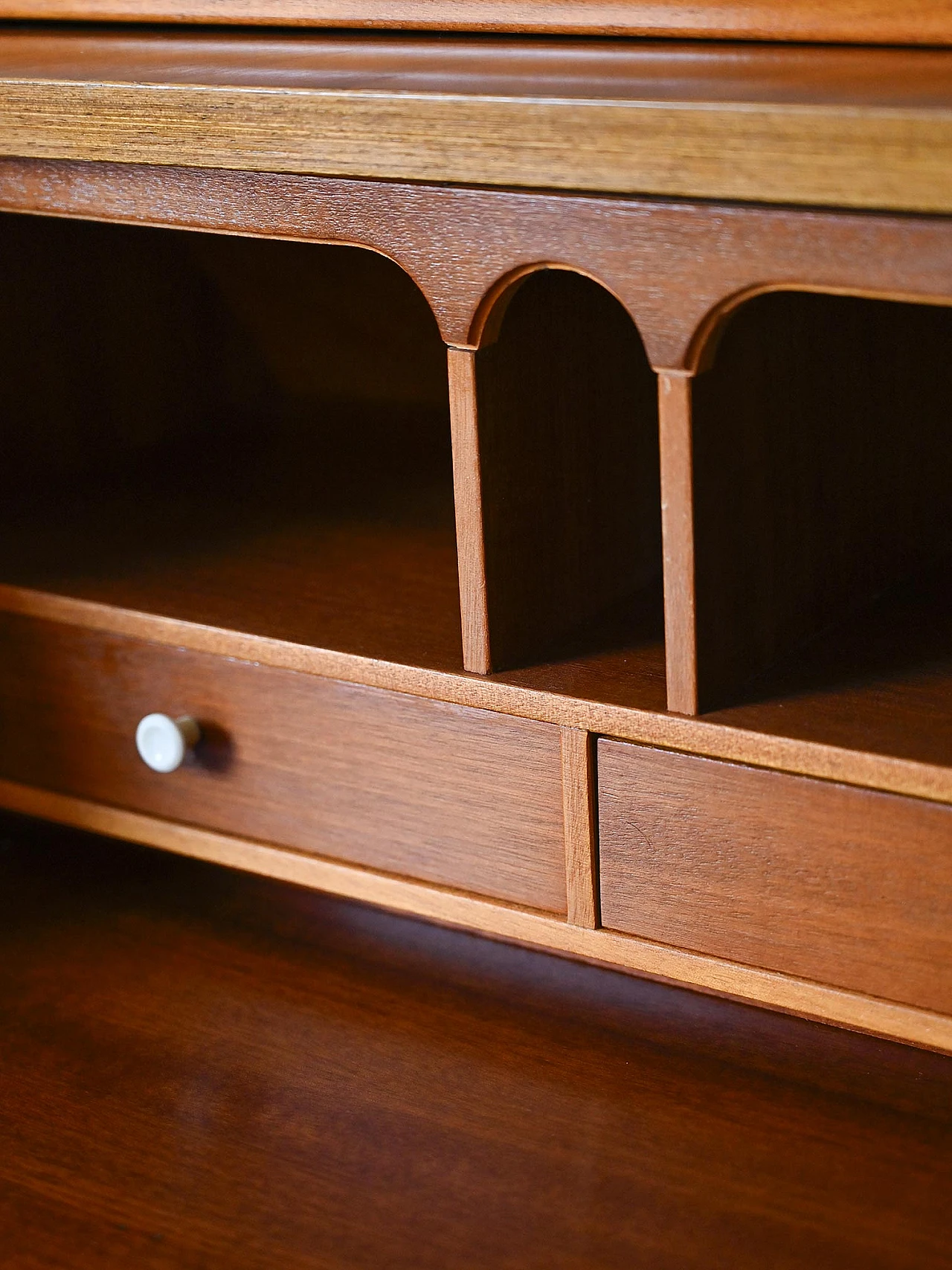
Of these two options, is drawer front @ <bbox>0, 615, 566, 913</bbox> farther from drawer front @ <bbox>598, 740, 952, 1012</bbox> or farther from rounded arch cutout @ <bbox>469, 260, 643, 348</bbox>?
rounded arch cutout @ <bbox>469, 260, 643, 348</bbox>

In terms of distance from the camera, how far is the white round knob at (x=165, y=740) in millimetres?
805

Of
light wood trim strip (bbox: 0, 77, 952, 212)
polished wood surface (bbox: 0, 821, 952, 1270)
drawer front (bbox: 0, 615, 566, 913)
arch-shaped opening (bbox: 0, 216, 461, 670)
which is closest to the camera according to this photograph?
light wood trim strip (bbox: 0, 77, 952, 212)

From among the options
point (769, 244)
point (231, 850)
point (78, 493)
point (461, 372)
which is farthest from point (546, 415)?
point (78, 493)

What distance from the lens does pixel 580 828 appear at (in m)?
0.71

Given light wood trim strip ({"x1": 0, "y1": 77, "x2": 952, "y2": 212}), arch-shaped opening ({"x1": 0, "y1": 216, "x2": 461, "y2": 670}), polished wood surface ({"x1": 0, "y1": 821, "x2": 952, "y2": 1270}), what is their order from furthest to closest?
arch-shaped opening ({"x1": 0, "y1": 216, "x2": 461, "y2": 670}) < polished wood surface ({"x1": 0, "y1": 821, "x2": 952, "y2": 1270}) < light wood trim strip ({"x1": 0, "y1": 77, "x2": 952, "y2": 212})

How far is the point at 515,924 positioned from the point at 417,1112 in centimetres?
10

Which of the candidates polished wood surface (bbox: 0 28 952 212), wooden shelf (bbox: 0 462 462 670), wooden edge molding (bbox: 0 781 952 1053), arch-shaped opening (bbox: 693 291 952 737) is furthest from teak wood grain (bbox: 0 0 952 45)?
wooden edge molding (bbox: 0 781 952 1053)

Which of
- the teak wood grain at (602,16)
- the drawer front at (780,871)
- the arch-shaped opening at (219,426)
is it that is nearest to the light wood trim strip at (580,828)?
the drawer front at (780,871)

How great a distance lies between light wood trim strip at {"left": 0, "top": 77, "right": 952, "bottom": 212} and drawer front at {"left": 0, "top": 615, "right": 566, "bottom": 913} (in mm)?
→ 248

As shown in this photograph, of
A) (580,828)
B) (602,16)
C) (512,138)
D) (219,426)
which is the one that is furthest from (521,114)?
(219,426)

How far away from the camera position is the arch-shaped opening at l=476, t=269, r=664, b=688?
690 mm

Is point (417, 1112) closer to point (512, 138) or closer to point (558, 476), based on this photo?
point (558, 476)

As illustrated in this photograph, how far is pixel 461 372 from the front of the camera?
67 centimetres

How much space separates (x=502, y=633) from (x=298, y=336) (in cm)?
46
